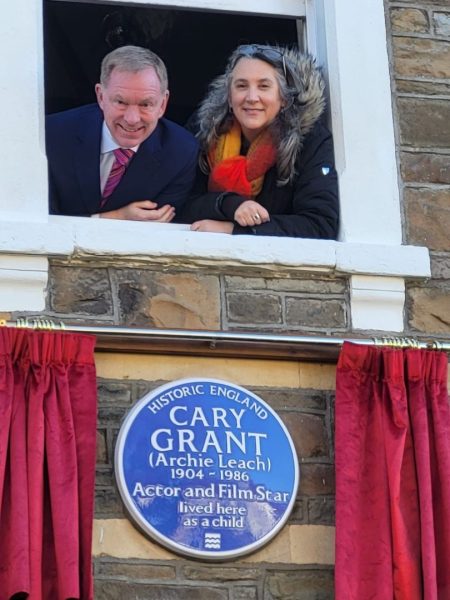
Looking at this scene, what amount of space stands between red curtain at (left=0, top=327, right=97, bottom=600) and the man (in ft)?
2.57

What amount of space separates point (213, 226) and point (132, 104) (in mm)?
533

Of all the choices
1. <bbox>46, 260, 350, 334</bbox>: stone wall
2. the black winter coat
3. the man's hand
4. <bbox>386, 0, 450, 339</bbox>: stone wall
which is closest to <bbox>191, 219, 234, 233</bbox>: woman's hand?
the black winter coat

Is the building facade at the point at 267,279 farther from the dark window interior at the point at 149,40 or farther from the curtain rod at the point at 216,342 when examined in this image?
the dark window interior at the point at 149,40

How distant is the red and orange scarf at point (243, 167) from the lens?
7.75 metres

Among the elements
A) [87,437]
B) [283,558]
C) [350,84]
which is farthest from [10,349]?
[350,84]

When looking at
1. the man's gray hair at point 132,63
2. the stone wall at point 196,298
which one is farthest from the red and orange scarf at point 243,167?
the stone wall at point 196,298

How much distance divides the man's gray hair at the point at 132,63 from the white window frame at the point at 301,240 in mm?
241

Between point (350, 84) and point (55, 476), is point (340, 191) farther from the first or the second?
point (55, 476)

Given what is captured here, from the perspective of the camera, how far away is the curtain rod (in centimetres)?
707

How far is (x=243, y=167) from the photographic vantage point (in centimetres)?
776

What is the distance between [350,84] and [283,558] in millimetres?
1869

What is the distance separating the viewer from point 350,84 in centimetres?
784

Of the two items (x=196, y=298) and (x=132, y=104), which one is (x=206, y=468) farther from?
(x=132, y=104)

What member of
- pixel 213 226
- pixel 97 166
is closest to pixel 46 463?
pixel 213 226
